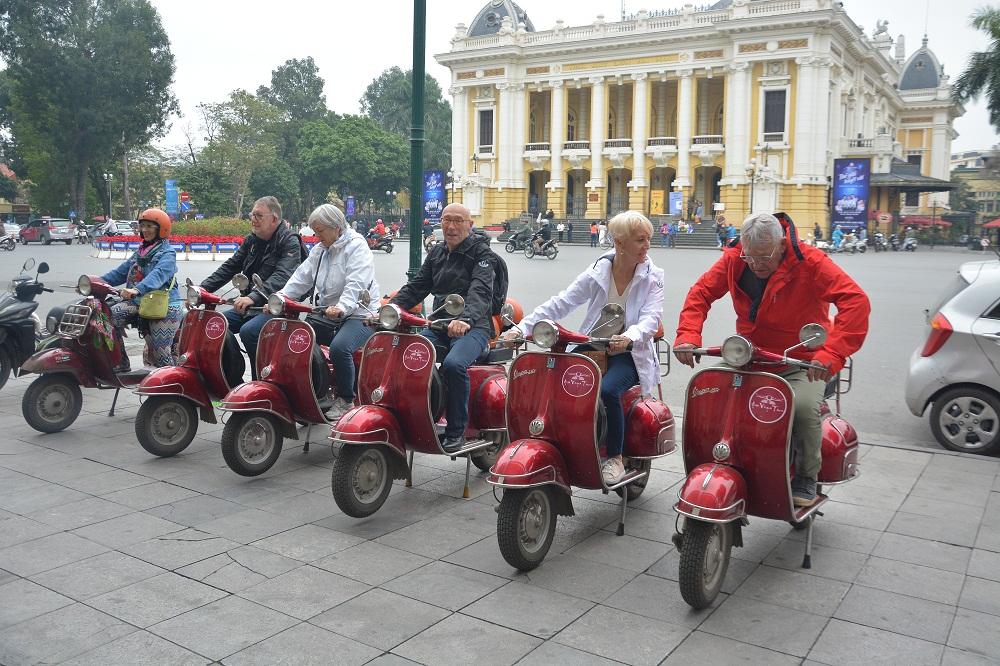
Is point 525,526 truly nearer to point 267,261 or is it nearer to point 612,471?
point 612,471

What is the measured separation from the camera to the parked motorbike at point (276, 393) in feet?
19.1

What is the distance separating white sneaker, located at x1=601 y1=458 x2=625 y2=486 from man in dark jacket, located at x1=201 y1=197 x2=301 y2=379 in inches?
121

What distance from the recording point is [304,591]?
13.8 feet

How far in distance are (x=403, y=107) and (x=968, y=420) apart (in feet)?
304

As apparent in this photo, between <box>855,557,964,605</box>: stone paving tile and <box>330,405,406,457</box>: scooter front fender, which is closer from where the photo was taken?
<box>855,557,964,605</box>: stone paving tile

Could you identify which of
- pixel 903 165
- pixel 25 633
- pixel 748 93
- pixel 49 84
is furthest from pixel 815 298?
pixel 903 165

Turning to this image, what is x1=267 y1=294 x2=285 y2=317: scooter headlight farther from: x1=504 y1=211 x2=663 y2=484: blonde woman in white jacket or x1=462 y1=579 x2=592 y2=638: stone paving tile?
x1=462 y1=579 x2=592 y2=638: stone paving tile

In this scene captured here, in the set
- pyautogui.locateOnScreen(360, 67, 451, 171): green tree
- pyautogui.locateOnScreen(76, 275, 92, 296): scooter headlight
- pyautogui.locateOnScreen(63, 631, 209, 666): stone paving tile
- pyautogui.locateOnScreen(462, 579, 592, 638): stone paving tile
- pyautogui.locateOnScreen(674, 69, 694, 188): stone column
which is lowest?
pyautogui.locateOnScreen(63, 631, 209, 666): stone paving tile

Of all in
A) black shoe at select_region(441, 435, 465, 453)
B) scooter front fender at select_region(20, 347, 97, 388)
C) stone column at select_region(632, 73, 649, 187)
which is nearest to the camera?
black shoe at select_region(441, 435, 465, 453)

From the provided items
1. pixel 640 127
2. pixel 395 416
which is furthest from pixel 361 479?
pixel 640 127

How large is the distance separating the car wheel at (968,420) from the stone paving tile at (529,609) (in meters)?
4.27

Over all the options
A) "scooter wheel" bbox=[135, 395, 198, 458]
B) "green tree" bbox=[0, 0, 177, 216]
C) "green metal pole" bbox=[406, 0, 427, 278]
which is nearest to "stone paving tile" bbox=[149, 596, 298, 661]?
"scooter wheel" bbox=[135, 395, 198, 458]

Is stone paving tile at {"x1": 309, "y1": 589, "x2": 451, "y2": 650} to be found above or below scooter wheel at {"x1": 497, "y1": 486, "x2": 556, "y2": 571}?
below

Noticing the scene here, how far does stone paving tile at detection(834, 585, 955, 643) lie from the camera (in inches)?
151
